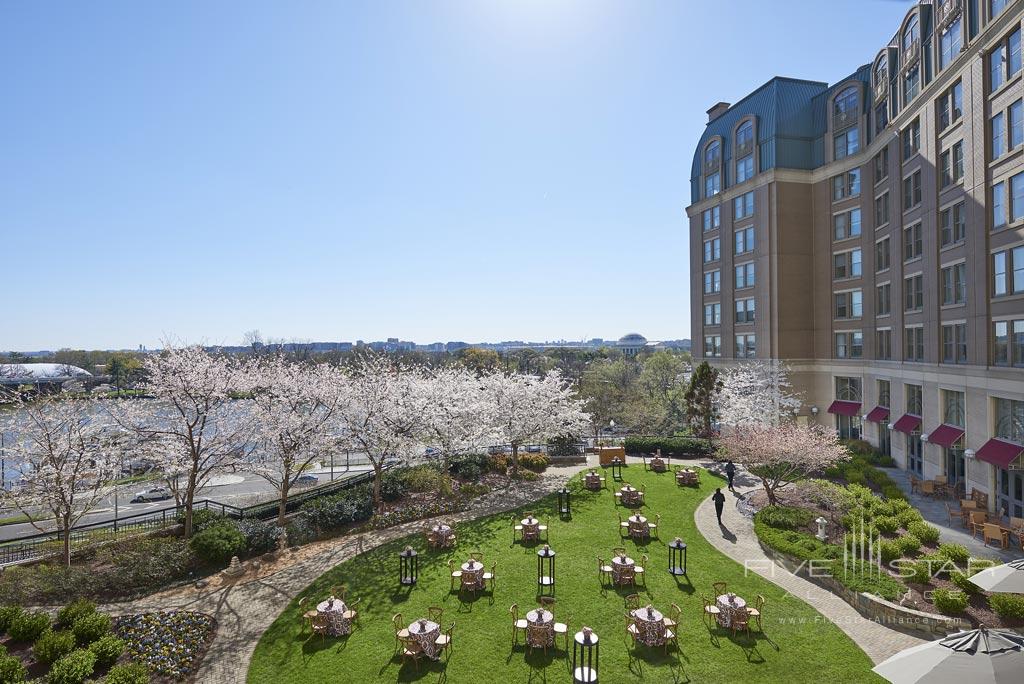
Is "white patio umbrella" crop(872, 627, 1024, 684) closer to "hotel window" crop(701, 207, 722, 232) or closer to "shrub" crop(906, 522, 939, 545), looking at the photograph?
"shrub" crop(906, 522, 939, 545)

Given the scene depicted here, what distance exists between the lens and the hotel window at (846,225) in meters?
37.3

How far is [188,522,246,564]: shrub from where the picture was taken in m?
18.5

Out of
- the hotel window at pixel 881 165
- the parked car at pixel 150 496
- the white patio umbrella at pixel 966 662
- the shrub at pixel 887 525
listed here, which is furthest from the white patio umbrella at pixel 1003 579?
the parked car at pixel 150 496

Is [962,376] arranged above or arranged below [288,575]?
above

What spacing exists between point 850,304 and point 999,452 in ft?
62.6

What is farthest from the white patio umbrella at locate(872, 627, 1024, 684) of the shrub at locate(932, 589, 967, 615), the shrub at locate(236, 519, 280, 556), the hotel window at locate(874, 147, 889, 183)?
the hotel window at locate(874, 147, 889, 183)

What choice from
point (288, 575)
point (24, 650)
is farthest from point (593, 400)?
point (24, 650)

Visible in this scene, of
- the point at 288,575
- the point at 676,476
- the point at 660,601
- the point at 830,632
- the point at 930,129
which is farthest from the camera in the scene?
the point at 676,476

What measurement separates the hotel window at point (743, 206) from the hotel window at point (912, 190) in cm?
1279

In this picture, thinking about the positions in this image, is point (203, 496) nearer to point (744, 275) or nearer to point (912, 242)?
point (744, 275)

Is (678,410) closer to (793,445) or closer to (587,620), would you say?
(793,445)

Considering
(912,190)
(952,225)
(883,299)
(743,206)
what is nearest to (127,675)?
(952,225)

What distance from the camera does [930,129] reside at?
26906 mm

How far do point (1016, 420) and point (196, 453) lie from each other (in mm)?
33392
